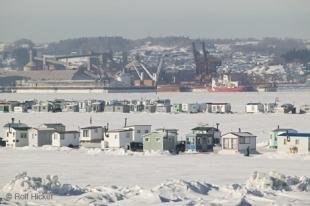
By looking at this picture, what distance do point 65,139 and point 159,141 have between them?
3.59 m

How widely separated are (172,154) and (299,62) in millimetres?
175373

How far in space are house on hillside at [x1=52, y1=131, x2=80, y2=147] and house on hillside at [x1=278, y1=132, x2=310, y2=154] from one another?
23.2 feet

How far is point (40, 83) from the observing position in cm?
14450

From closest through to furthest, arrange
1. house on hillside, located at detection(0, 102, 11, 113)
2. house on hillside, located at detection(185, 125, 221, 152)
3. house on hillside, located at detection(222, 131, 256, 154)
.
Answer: house on hillside, located at detection(222, 131, 256, 154) → house on hillside, located at detection(185, 125, 221, 152) → house on hillside, located at detection(0, 102, 11, 113)

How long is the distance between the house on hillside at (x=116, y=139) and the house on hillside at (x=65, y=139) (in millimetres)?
1005

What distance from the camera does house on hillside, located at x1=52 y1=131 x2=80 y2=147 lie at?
29094 millimetres

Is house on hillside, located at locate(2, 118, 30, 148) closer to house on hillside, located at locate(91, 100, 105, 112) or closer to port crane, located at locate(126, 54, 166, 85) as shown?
house on hillside, located at locate(91, 100, 105, 112)

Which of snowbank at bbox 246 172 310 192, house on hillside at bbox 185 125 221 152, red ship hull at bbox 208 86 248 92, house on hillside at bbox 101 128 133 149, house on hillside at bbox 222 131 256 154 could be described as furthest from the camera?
red ship hull at bbox 208 86 248 92

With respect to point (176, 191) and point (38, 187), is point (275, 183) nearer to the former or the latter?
point (176, 191)

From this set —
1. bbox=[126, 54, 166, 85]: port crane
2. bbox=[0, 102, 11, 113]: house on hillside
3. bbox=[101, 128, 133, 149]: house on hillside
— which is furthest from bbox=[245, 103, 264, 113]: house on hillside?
bbox=[126, 54, 166, 85]: port crane

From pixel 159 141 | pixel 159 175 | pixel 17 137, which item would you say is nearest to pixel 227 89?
pixel 17 137

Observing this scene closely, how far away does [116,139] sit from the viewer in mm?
28922

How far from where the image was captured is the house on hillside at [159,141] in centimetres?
2736

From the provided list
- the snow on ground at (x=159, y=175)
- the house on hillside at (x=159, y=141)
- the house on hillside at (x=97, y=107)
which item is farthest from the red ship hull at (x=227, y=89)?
the house on hillside at (x=159, y=141)
